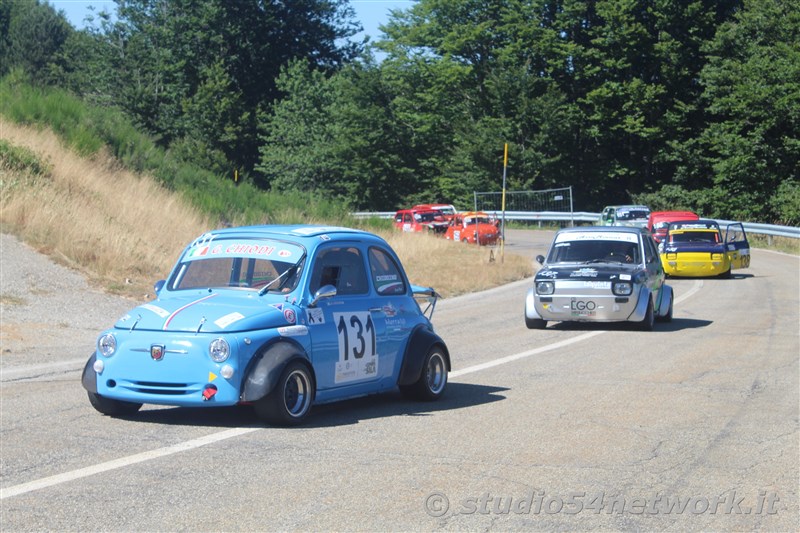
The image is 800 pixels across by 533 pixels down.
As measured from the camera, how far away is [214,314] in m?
9.04

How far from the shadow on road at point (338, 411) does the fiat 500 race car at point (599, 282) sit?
6699 millimetres

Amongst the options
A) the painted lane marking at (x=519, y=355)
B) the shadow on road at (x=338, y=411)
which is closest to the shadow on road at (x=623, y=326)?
the painted lane marking at (x=519, y=355)

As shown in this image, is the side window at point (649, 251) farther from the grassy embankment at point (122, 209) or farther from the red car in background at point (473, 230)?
the red car in background at point (473, 230)

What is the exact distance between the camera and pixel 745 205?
60.8 meters

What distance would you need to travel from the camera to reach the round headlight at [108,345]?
9.12 meters

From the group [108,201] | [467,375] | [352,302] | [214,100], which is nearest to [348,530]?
[352,302]

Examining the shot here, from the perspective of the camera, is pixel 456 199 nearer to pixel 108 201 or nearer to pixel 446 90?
pixel 446 90

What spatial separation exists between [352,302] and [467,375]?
320 centimetres

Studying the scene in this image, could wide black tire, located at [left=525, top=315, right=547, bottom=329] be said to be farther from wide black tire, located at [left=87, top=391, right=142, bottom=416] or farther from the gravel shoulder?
wide black tire, located at [left=87, top=391, right=142, bottom=416]

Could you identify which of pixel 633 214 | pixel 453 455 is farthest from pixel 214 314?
pixel 633 214

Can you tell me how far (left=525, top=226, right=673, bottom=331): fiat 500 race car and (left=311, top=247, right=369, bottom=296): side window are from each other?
8.12 m

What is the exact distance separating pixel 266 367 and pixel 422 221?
41.8 metres

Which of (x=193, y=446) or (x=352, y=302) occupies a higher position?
(x=352, y=302)

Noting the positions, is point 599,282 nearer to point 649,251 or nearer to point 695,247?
point 649,251
